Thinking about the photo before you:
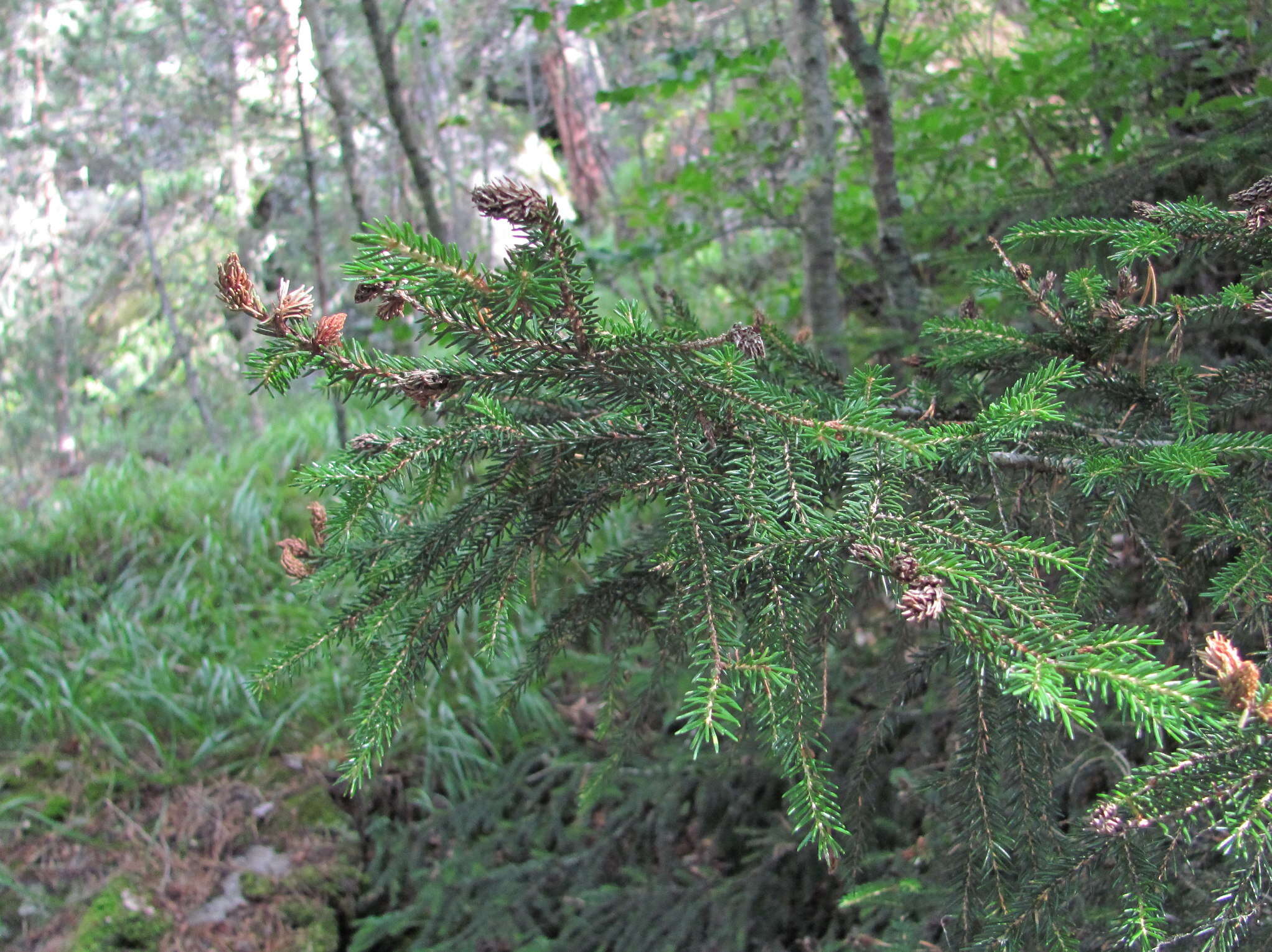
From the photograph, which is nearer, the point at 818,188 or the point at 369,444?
the point at 369,444

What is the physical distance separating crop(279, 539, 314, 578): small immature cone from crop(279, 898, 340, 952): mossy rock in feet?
7.53

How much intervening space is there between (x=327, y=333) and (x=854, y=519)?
52 centimetres

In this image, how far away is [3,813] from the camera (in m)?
3.26

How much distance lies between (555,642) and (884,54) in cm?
291

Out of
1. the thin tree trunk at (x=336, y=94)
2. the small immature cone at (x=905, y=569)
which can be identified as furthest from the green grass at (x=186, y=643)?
the small immature cone at (x=905, y=569)

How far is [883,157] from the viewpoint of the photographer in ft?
8.43

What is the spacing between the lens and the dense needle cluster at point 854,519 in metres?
0.70

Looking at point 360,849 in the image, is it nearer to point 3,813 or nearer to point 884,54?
point 3,813

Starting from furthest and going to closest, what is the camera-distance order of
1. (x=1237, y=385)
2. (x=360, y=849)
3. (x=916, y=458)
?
1. (x=360, y=849)
2. (x=1237, y=385)
3. (x=916, y=458)

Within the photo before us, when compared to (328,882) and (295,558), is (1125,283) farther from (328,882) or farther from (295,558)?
(328,882)

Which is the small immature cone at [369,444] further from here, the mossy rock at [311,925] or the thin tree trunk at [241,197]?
the thin tree trunk at [241,197]

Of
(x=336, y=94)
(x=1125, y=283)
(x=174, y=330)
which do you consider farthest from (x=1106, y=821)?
(x=174, y=330)

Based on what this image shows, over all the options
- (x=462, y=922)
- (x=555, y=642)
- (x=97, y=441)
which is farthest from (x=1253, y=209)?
(x=97, y=441)

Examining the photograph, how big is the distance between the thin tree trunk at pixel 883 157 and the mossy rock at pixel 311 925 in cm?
269
